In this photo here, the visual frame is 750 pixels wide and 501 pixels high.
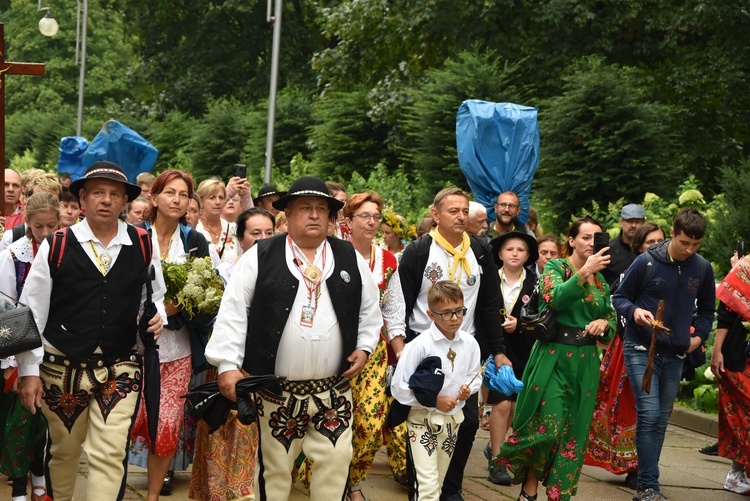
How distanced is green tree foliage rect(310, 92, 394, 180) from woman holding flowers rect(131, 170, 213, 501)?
18938 mm

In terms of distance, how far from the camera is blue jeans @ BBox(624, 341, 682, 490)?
8734 mm

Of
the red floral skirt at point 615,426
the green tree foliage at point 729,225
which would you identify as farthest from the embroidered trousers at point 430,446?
the green tree foliage at point 729,225

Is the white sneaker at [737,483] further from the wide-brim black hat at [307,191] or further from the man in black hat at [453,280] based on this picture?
the wide-brim black hat at [307,191]

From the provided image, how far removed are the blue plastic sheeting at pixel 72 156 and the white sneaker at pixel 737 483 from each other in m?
9.29

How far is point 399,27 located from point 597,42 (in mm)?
5356

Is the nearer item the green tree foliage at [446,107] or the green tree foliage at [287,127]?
the green tree foliage at [446,107]

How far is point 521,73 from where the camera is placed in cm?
2570

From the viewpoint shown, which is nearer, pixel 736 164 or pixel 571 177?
pixel 571 177

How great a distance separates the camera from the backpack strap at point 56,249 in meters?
6.21

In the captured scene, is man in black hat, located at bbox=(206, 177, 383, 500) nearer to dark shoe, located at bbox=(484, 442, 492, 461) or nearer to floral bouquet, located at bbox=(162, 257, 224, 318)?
floral bouquet, located at bbox=(162, 257, 224, 318)

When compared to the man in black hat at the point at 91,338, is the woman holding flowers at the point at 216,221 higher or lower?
higher

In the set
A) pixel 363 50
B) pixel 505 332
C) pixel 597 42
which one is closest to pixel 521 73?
pixel 597 42

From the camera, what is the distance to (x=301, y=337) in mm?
6086

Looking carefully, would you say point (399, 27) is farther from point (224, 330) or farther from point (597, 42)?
point (224, 330)
